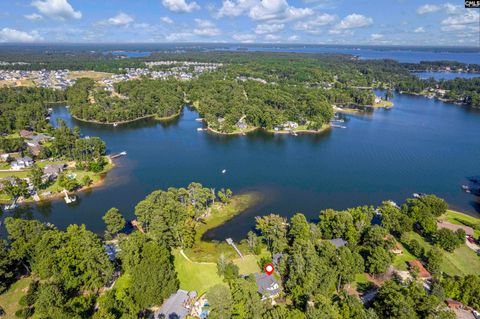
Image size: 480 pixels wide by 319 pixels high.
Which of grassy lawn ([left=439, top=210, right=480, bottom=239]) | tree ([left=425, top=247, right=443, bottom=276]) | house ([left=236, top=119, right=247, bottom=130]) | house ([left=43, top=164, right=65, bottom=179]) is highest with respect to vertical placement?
house ([left=236, top=119, right=247, bottom=130])

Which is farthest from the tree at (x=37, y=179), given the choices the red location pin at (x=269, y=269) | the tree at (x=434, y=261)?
the tree at (x=434, y=261)

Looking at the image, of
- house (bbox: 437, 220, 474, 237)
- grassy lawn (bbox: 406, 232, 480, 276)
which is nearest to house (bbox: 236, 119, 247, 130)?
house (bbox: 437, 220, 474, 237)

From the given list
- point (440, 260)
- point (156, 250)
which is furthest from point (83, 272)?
point (440, 260)

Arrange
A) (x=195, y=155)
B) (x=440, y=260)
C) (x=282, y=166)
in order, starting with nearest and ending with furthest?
(x=440, y=260), (x=282, y=166), (x=195, y=155)

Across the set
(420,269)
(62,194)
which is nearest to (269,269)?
(420,269)

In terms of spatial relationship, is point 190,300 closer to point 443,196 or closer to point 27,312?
point 27,312

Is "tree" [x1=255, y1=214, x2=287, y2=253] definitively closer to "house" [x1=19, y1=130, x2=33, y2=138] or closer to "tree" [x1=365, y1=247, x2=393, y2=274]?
"tree" [x1=365, y1=247, x2=393, y2=274]

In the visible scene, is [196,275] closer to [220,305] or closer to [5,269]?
[220,305]
